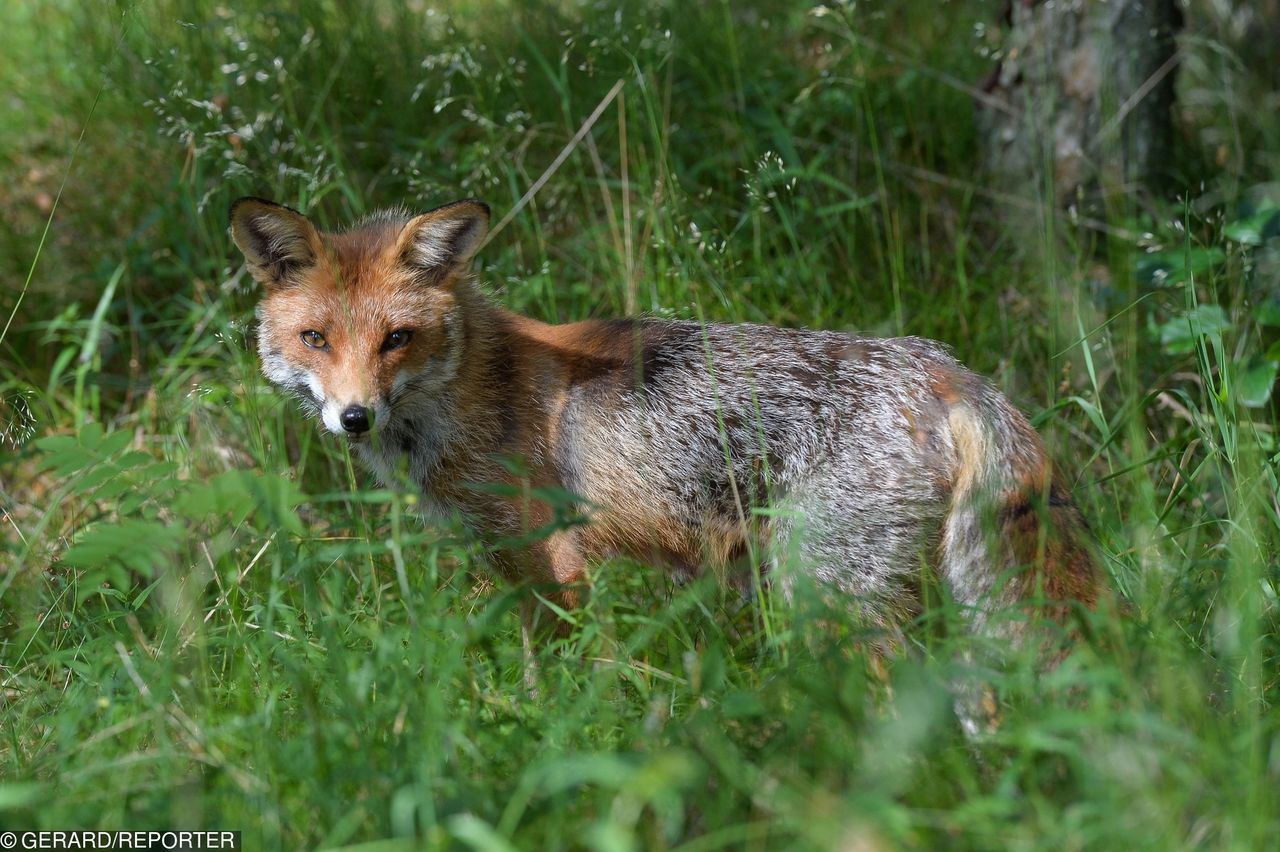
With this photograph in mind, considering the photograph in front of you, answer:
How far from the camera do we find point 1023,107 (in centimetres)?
625

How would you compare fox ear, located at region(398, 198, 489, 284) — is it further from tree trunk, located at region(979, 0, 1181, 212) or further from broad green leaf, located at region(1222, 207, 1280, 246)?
broad green leaf, located at region(1222, 207, 1280, 246)

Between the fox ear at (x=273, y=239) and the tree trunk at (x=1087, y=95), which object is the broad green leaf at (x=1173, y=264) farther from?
the fox ear at (x=273, y=239)

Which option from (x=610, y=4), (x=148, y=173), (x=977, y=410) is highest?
(x=610, y=4)

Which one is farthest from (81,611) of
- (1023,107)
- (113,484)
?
(1023,107)

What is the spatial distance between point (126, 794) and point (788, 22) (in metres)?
6.19

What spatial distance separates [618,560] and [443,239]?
1431 mm

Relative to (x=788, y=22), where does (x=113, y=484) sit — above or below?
below

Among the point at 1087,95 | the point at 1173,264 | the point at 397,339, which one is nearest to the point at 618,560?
the point at 397,339

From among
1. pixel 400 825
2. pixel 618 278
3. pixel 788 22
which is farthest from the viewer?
pixel 788 22

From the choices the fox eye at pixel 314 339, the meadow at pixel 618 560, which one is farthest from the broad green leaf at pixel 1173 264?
the fox eye at pixel 314 339

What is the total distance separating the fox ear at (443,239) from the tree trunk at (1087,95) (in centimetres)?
294

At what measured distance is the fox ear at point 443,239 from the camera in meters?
4.38

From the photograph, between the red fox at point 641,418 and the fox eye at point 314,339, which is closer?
the red fox at point 641,418

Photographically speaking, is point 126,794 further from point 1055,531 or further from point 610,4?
point 610,4
